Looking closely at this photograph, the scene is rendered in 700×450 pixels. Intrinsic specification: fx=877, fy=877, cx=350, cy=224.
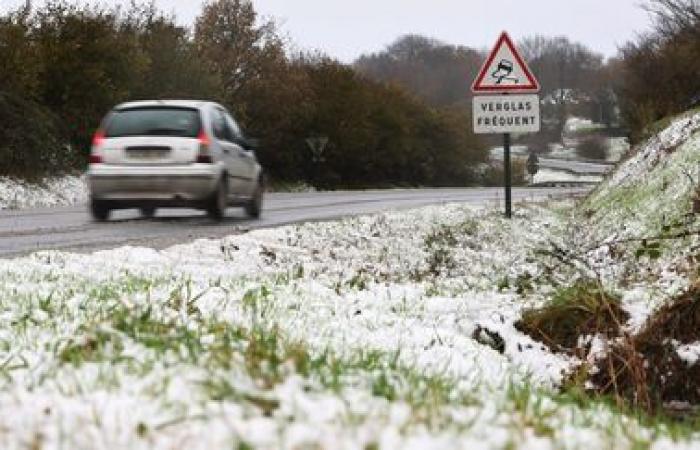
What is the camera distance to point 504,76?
14.7 m

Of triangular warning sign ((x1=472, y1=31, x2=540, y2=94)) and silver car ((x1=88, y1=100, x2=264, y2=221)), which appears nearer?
silver car ((x1=88, y1=100, x2=264, y2=221))

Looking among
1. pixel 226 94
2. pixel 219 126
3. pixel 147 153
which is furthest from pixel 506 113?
pixel 226 94

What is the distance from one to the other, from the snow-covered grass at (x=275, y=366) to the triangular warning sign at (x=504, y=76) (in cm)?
783

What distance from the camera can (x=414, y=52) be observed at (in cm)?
13200

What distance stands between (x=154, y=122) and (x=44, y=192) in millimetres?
15000

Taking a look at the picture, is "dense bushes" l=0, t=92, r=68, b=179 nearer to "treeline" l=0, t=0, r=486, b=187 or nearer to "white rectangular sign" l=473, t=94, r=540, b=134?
"treeline" l=0, t=0, r=486, b=187

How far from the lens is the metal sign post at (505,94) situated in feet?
47.5

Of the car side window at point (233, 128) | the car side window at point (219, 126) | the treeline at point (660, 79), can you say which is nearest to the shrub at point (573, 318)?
the car side window at point (219, 126)

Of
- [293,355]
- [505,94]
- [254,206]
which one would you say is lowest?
[254,206]

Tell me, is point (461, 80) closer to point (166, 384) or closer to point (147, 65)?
point (147, 65)

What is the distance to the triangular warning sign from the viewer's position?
14.5 meters

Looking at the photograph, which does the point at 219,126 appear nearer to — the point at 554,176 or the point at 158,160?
the point at 158,160

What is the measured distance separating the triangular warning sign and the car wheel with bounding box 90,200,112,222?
621 cm

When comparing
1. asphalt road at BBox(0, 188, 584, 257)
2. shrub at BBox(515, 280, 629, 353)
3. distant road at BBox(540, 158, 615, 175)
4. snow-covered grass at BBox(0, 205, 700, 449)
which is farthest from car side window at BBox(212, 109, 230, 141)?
distant road at BBox(540, 158, 615, 175)
